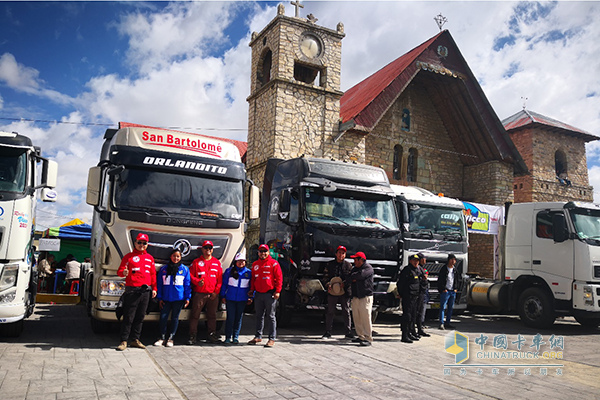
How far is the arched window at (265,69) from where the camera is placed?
65.1ft

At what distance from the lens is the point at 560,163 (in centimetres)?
2784

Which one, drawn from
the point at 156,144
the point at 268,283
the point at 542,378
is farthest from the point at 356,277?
the point at 156,144

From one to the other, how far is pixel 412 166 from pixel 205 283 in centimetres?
1612

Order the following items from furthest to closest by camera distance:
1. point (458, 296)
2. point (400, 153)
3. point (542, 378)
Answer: point (400, 153), point (458, 296), point (542, 378)

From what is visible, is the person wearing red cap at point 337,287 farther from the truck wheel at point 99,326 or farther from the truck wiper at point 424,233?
the truck wheel at point 99,326

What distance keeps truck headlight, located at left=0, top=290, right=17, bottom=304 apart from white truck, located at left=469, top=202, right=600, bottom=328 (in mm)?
10509

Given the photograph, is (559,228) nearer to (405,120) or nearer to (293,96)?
(293,96)

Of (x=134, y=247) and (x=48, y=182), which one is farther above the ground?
(x=48, y=182)

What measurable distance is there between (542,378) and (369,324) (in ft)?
9.34

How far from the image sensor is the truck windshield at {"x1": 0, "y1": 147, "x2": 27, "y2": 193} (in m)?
7.28

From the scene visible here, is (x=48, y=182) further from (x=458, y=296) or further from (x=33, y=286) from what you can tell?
(x=458, y=296)

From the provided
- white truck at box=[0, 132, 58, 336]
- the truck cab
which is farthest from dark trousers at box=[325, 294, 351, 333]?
white truck at box=[0, 132, 58, 336]

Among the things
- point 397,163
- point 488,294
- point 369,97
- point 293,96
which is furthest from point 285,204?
point 397,163

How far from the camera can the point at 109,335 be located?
27.5 feet
